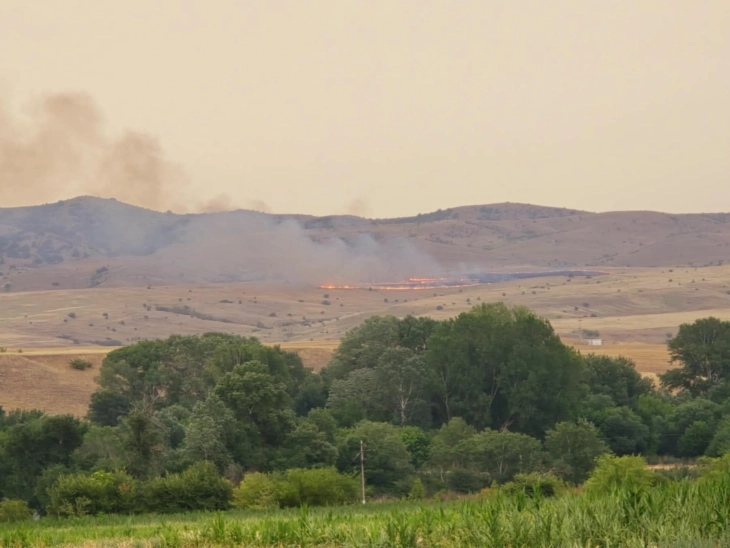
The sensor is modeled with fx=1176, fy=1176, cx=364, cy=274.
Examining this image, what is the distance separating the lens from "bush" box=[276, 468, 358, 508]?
61906 mm

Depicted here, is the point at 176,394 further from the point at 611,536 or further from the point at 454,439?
the point at 611,536

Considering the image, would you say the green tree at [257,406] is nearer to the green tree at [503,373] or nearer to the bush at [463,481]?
the bush at [463,481]

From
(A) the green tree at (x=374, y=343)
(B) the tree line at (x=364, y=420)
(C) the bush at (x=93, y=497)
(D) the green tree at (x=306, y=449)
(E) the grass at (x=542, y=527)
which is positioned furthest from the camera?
(A) the green tree at (x=374, y=343)

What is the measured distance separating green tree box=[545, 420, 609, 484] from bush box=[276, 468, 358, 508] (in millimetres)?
18826

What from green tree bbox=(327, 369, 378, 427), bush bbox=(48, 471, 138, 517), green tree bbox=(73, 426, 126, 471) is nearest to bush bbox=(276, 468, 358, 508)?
bush bbox=(48, 471, 138, 517)

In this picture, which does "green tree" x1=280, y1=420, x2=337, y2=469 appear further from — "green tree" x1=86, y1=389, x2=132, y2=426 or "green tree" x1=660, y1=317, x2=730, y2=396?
"green tree" x1=660, y1=317, x2=730, y2=396

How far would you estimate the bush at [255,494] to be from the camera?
59.9 meters

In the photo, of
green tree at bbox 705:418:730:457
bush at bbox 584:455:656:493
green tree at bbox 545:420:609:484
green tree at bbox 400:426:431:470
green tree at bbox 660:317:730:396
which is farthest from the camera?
green tree at bbox 660:317:730:396

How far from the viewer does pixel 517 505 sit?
25.2 meters

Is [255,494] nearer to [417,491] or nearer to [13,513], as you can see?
[13,513]

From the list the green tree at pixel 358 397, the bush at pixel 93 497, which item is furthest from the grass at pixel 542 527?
the green tree at pixel 358 397

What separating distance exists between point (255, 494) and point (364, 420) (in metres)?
29.6

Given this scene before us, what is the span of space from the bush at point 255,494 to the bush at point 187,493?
0.89 meters

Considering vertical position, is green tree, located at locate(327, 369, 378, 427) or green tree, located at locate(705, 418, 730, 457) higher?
green tree, located at locate(327, 369, 378, 427)
